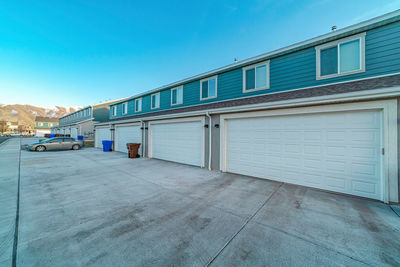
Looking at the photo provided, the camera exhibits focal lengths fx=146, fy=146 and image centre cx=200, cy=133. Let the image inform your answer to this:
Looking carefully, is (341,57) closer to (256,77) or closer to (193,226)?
(256,77)

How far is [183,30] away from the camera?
1098cm

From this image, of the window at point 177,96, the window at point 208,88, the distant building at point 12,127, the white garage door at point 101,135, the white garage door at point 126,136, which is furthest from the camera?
the distant building at point 12,127

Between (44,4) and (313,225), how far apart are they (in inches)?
602

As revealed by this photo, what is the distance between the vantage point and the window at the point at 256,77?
259 inches

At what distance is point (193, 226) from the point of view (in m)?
2.62

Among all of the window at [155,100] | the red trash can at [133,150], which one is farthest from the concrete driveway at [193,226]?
the window at [155,100]

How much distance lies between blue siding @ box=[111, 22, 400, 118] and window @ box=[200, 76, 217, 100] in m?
0.24

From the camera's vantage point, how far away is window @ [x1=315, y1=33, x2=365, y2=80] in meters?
4.76

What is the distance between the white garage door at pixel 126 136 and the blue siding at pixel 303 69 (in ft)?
14.5

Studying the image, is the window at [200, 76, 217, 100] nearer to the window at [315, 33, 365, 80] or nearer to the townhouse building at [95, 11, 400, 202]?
the townhouse building at [95, 11, 400, 202]

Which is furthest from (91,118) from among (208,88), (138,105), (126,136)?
(208,88)

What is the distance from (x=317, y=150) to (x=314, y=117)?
3.41 feet

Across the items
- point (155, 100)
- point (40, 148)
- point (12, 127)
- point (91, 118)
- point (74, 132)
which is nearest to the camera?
point (155, 100)

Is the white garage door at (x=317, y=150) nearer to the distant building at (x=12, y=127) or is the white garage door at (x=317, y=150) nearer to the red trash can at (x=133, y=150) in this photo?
the red trash can at (x=133, y=150)
